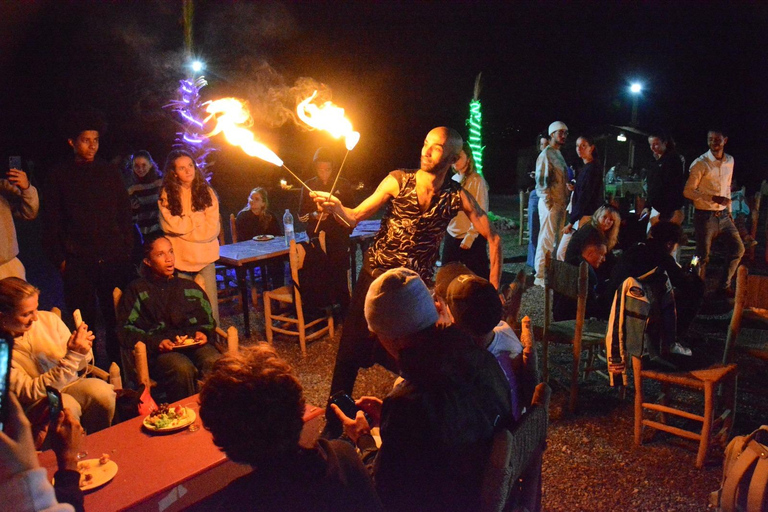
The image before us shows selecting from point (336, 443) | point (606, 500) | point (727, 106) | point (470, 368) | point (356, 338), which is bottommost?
point (606, 500)

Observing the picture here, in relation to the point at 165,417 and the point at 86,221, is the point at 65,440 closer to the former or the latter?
the point at 165,417

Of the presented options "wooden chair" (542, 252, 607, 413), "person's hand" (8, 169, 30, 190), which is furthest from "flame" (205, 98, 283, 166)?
"wooden chair" (542, 252, 607, 413)

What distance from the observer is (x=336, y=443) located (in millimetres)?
1807

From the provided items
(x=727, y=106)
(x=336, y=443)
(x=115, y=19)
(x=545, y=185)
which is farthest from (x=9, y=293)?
(x=727, y=106)

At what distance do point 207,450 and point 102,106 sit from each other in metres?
16.9

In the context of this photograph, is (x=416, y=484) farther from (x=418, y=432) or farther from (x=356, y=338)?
(x=356, y=338)

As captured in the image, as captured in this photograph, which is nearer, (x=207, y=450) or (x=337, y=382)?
(x=207, y=450)

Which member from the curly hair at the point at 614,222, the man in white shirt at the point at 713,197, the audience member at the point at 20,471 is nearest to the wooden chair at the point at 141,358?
the audience member at the point at 20,471

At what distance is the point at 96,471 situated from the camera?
8.21ft

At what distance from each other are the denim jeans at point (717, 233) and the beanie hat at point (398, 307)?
6.84 metres

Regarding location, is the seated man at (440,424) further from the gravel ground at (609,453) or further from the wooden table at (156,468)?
the gravel ground at (609,453)

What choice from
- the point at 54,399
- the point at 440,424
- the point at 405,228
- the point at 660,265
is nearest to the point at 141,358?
the point at 54,399

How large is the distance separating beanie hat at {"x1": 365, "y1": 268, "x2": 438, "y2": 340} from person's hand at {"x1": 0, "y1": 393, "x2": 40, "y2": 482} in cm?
127

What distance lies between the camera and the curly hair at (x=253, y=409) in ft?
5.38
